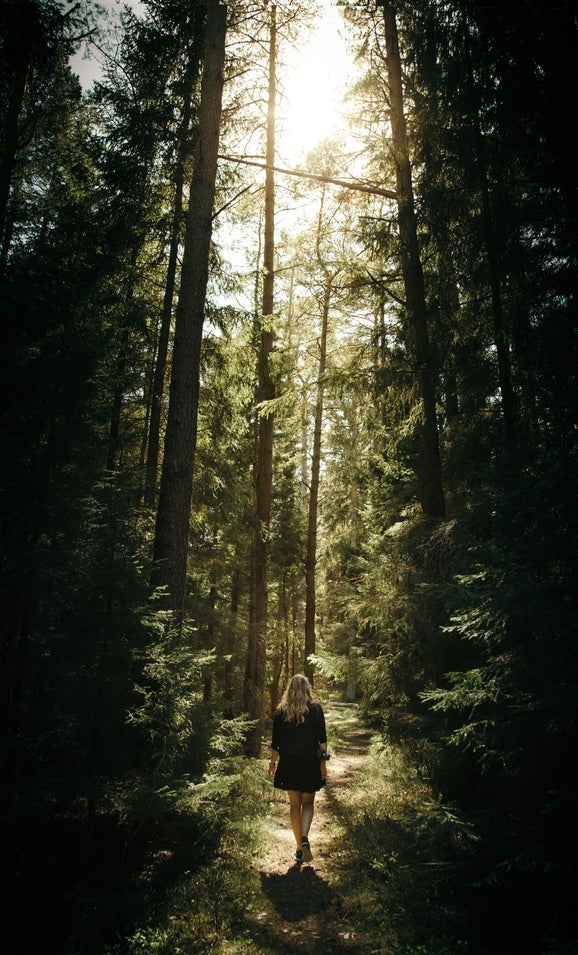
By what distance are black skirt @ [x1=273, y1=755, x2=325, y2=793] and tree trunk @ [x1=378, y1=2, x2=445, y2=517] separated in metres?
4.55

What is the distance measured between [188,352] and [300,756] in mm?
6092

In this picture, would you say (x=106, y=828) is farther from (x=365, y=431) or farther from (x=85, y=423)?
(x=365, y=431)

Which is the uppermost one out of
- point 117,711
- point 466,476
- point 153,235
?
point 153,235

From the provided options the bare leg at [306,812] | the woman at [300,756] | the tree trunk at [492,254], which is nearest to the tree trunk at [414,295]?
the tree trunk at [492,254]

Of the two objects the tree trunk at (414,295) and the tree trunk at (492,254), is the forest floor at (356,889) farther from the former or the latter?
the tree trunk at (492,254)

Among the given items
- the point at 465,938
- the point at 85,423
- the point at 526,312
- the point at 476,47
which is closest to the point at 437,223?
the point at 476,47

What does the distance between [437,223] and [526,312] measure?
3.28m

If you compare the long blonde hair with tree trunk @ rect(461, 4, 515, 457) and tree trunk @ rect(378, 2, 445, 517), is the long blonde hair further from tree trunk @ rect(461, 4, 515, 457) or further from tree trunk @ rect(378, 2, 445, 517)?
tree trunk @ rect(461, 4, 515, 457)

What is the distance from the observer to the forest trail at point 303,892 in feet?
12.9

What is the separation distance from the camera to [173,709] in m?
4.89

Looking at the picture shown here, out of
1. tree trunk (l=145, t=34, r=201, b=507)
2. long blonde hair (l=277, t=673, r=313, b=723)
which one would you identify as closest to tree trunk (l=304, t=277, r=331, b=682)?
tree trunk (l=145, t=34, r=201, b=507)

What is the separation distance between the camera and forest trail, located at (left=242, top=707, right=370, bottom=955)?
12.9 feet

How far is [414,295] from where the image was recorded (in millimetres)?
8930

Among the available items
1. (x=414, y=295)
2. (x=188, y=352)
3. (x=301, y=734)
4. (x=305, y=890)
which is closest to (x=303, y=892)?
→ (x=305, y=890)
